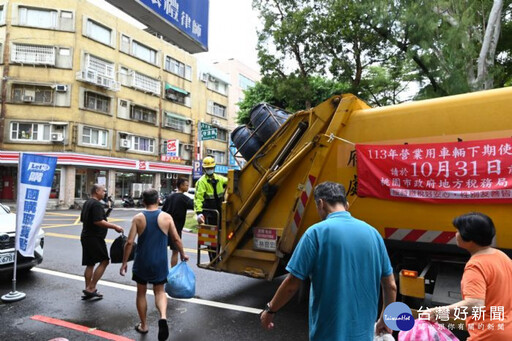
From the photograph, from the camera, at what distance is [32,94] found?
23781 mm

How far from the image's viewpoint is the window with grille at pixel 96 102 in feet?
83.6

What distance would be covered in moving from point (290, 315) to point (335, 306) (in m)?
2.61

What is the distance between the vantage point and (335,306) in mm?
1887

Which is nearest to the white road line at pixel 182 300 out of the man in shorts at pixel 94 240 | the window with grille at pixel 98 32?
the man in shorts at pixel 94 240

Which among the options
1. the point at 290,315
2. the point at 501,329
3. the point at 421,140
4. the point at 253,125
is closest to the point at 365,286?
the point at 501,329

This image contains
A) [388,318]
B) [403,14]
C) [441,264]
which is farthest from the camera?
[403,14]

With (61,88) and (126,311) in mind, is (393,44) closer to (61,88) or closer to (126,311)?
(126,311)

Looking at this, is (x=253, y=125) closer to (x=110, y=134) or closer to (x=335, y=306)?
(x=335, y=306)

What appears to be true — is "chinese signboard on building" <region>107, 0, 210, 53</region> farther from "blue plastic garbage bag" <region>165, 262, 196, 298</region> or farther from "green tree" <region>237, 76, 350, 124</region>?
"green tree" <region>237, 76, 350, 124</region>

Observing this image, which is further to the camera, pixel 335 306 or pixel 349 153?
pixel 349 153

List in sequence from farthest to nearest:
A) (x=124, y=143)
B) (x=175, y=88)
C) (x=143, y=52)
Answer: (x=175, y=88), (x=143, y=52), (x=124, y=143)

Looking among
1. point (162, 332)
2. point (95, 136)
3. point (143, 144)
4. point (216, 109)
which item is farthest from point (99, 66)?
point (162, 332)

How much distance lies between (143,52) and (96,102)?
6.94 m

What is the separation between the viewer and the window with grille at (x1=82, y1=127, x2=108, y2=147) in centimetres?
2498
